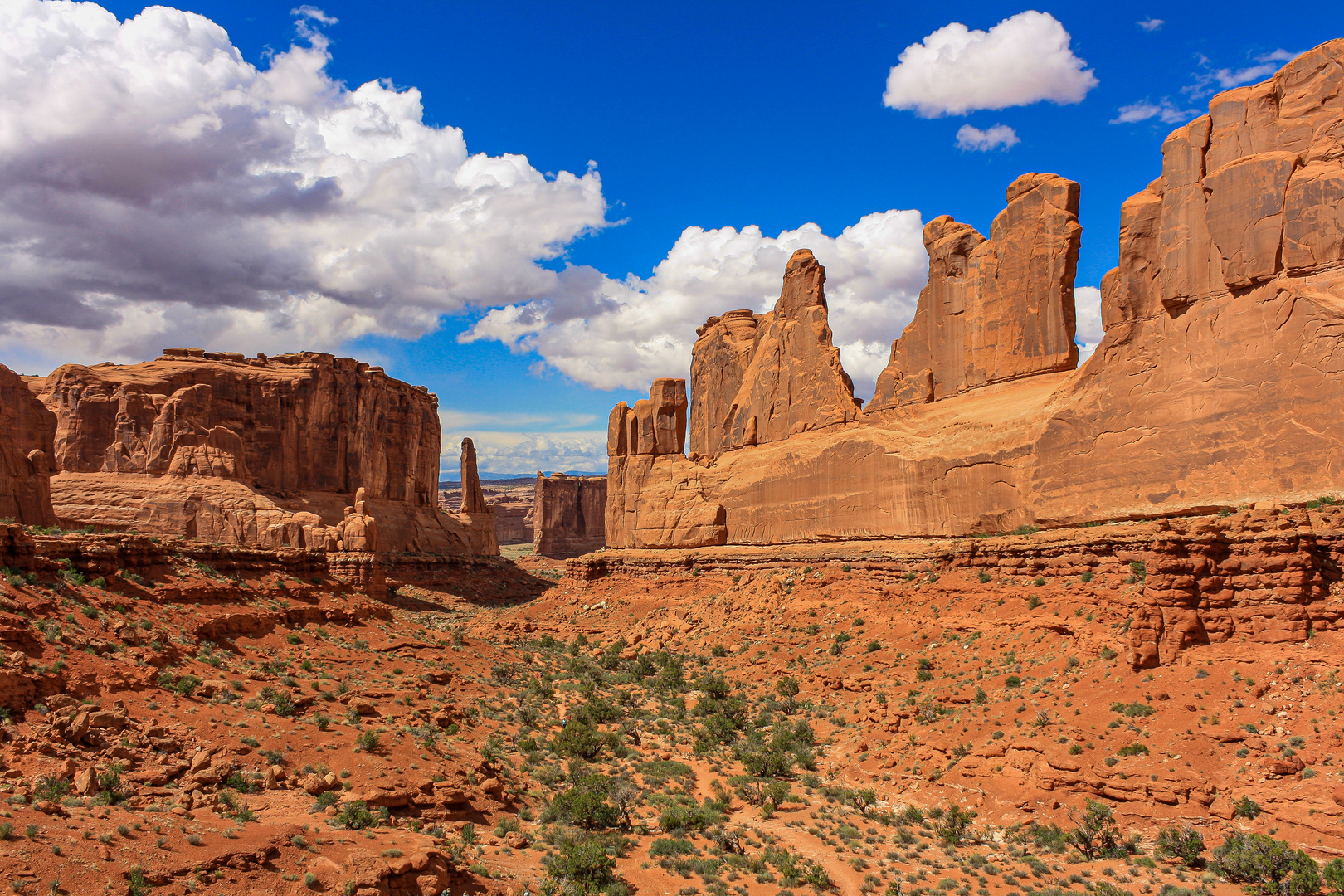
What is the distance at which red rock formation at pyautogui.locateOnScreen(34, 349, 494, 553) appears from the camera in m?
45.6

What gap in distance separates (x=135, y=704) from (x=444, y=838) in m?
6.17

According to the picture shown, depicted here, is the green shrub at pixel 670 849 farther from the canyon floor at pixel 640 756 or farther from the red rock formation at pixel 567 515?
the red rock formation at pixel 567 515

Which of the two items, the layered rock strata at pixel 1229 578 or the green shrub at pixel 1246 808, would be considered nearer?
the green shrub at pixel 1246 808

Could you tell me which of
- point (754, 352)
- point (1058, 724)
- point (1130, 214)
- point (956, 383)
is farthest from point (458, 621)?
point (1130, 214)

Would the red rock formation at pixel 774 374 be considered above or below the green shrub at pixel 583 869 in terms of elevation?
above

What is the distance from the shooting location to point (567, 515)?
11488 centimetres

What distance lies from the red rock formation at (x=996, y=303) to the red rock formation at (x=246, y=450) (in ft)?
114

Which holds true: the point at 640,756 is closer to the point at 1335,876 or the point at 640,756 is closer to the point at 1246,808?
the point at 1246,808

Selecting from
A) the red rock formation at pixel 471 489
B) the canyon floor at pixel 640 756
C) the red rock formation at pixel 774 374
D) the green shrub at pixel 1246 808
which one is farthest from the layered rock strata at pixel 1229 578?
the red rock formation at pixel 471 489

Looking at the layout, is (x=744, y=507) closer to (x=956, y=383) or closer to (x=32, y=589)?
(x=956, y=383)

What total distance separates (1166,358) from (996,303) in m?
8.01

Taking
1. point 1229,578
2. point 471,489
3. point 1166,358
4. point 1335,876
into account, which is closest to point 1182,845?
point 1335,876

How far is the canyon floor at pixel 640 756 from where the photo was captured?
10.6 meters

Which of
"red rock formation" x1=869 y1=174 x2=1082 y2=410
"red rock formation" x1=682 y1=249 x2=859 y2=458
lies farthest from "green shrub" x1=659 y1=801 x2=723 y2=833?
"red rock formation" x1=682 y1=249 x2=859 y2=458
